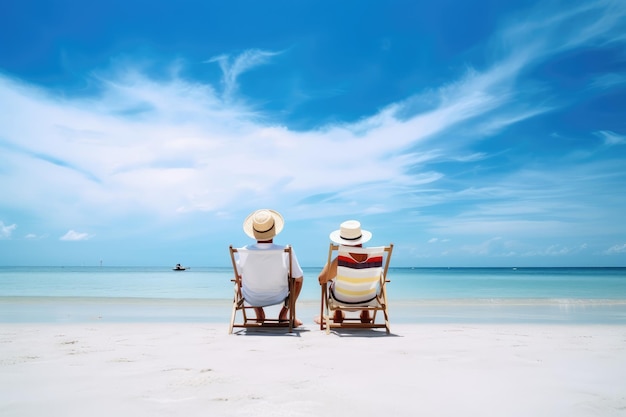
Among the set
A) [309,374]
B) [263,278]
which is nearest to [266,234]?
[263,278]

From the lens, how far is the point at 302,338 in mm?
4680

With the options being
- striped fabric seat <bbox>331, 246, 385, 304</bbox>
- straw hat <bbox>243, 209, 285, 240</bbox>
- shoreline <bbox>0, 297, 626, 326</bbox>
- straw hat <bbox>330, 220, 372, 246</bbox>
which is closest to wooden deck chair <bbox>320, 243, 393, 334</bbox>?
striped fabric seat <bbox>331, 246, 385, 304</bbox>

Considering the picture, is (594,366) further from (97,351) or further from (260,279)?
(97,351)

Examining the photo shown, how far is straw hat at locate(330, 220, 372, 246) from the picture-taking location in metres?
5.48

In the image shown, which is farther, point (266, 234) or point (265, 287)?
point (266, 234)

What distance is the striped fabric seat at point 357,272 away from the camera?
5148 millimetres

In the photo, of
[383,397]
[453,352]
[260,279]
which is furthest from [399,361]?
[260,279]

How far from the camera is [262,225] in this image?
5.37 m

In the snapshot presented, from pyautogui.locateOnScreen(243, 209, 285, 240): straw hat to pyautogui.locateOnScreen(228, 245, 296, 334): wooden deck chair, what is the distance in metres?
0.32

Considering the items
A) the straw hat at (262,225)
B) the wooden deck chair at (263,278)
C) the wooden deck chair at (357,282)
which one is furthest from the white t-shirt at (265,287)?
the wooden deck chair at (357,282)

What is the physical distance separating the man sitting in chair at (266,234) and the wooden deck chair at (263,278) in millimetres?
35

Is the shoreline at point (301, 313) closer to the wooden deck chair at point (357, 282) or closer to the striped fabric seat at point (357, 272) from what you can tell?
the wooden deck chair at point (357, 282)

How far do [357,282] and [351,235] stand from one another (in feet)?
1.97

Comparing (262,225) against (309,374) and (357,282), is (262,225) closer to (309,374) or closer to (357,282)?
(357,282)
